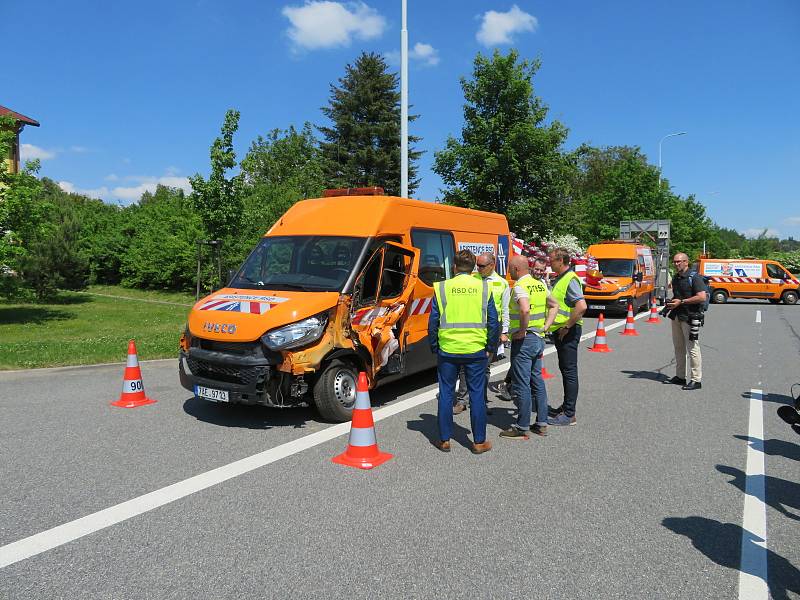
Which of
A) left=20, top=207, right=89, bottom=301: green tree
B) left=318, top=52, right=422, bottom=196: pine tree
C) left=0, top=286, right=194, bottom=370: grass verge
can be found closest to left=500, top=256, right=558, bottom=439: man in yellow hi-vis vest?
left=0, top=286, right=194, bottom=370: grass verge

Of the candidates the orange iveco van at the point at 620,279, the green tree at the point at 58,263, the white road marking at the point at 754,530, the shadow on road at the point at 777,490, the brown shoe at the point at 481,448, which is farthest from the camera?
the green tree at the point at 58,263

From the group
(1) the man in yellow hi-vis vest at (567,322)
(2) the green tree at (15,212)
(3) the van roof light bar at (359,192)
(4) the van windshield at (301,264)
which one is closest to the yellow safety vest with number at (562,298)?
(1) the man in yellow hi-vis vest at (567,322)

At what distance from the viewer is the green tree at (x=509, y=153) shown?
22750 millimetres

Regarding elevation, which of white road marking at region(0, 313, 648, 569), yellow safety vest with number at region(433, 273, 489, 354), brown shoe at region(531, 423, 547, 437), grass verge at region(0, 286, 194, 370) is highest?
yellow safety vest with number at region(433, 273, 489, 354)

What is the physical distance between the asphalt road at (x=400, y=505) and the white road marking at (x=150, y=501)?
0.06 meters

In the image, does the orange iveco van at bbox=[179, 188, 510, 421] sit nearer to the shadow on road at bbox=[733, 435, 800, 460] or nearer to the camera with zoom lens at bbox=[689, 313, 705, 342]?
the camera with zoom lens at bbox=[689, 313, 705, 342]

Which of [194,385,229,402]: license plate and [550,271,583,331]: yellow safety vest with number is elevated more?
[550,271,583,331]: yellow safety vest with number

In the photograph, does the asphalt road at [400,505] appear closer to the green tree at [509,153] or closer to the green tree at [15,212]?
the green tree at [15,212]

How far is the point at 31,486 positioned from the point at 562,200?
23558 mm

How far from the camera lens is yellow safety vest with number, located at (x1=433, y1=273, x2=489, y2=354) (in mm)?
5180

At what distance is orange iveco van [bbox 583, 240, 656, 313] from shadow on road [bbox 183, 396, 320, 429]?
1436 centimetres

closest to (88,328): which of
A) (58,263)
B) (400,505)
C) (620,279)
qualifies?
(58,263)

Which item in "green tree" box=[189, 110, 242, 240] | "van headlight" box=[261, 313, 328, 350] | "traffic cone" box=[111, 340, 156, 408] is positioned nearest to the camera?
"van headlight" box=[261, 313, 328, 350]

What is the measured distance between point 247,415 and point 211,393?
0.77 metres
